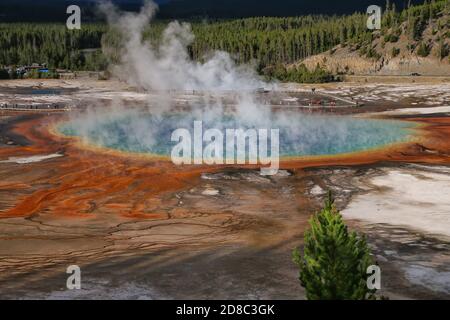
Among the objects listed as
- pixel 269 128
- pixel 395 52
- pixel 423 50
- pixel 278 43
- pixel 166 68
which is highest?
pixel 278 43

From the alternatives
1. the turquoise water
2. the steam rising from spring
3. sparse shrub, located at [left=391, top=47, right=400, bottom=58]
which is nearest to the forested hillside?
sparse shrub, located at [left=391, top=47, right=400, bottom=58]

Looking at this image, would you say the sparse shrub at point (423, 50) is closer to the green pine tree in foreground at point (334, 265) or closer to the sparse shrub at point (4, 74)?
the sparse shrub at point (4, 74)

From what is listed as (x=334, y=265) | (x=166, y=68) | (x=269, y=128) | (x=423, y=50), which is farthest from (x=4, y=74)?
(x=334, y=265)

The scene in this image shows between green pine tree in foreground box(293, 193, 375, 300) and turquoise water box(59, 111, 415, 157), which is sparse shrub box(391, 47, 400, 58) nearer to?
turquoise water box(59, 111, 415, 157)

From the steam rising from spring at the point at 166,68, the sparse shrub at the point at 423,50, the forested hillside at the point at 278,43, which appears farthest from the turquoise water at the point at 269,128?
the sparse shrub at the point at 423,50

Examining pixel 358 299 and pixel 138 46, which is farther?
pixel 138 46

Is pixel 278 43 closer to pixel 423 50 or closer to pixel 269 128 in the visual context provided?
pixel 423 50

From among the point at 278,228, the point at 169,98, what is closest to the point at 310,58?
the point at 169,98
